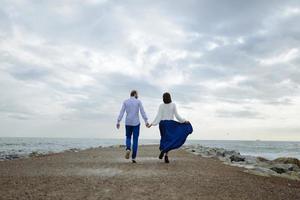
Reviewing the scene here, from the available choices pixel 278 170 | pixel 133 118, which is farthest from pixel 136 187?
pixel 278 170

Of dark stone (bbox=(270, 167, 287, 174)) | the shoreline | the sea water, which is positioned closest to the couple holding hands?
the shoreline

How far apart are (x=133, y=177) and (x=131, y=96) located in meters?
4.97

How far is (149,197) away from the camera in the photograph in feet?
21.6

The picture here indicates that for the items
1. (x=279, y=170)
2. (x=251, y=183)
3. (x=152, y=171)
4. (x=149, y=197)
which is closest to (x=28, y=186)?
(x=149, y=197)

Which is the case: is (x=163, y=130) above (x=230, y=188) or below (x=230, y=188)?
above

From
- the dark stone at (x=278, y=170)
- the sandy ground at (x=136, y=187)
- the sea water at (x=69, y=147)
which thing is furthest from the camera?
the sea water at (x=69, y=147)

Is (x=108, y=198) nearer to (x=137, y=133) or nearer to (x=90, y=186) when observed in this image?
(x=90, y=186)

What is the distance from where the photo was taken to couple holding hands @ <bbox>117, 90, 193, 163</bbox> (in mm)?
13133

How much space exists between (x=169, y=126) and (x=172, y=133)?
0.94ft

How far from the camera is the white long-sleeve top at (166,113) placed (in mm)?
13391

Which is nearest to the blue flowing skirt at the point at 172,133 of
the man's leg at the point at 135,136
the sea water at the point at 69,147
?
the man's leg at the point at 135,136

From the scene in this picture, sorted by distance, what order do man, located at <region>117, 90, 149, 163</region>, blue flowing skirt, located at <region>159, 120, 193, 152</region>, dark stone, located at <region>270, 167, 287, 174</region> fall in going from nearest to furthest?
man, located at <region>117, 90, 149, 163</region>
blue flowing skirt, located at <region>159, 120, 193, 152</region>
dark stone, located at <region>270, 167, 287, 174</region>

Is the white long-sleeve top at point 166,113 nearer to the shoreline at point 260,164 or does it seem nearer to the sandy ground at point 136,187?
the shoreline at point 260,164

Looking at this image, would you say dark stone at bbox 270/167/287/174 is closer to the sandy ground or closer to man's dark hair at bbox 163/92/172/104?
man's dark hair at bbox 163/92/172/104
